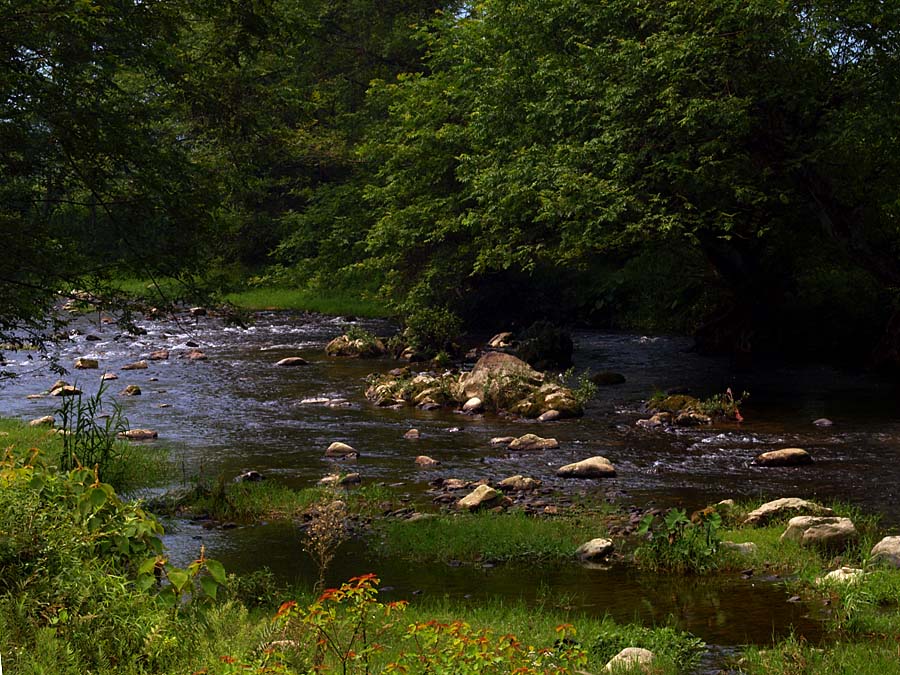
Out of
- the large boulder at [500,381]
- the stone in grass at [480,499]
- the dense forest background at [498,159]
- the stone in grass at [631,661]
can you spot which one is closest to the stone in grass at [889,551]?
the stone in grass at [631,661]

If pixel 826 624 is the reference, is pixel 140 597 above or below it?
above

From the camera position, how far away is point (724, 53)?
17.5 m

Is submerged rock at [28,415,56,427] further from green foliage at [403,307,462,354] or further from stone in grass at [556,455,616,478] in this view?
green foliage at [403,307,462,354]

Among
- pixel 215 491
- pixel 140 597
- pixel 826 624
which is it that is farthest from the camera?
pixel 215 491

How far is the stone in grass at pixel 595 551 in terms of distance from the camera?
29.8 ft

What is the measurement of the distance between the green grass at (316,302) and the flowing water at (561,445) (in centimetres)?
952

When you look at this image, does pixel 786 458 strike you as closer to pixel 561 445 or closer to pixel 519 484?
pixel 561 445

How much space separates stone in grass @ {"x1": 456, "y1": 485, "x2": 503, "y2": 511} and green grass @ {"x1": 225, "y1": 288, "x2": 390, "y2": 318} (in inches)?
914

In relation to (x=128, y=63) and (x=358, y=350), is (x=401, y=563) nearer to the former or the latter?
(x=128, y=63)

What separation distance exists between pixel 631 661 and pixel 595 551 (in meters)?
3.27

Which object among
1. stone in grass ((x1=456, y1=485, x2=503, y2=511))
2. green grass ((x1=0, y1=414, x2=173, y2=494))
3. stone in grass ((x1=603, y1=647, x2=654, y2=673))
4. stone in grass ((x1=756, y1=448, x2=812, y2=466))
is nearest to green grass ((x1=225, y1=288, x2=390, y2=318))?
green grass ((x1=0, y1=414, x2=173, y2=494))

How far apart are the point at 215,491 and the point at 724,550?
574 cm

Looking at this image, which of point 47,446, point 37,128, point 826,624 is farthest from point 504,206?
point 826,624

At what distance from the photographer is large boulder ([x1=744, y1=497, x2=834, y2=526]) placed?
10.1 meters
